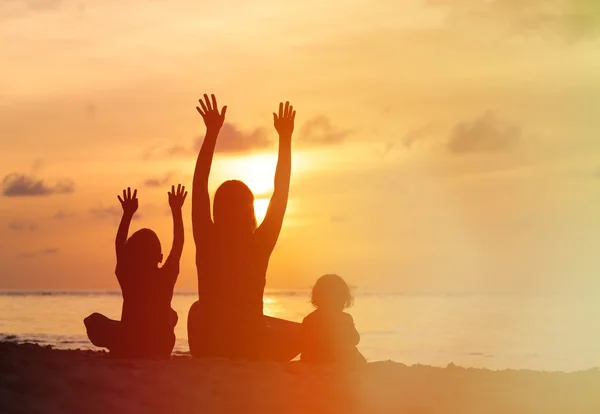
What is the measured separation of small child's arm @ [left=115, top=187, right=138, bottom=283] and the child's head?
10 cm

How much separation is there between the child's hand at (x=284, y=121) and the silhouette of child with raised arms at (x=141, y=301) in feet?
5.97

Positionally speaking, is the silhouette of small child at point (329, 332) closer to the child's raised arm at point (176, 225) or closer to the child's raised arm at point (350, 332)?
the child's raised arm at point (350, 332)

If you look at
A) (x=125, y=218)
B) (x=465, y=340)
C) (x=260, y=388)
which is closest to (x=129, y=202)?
(x=125, y=218)

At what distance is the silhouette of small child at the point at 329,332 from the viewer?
921cm

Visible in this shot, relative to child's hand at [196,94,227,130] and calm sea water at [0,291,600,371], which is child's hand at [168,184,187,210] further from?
calm sea water at [0,291,600,371]

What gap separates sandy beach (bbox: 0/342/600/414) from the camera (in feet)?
19.4

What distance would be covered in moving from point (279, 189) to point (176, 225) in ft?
5.64

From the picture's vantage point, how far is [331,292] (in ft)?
31.6

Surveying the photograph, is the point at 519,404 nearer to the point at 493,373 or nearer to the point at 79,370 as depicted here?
the point at 493,373

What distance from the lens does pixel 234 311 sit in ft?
28.9

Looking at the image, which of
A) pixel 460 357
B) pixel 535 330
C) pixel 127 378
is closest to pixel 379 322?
pixel 535 330

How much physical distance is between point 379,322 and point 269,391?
108 feet

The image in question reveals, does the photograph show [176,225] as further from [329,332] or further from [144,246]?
[329,332]

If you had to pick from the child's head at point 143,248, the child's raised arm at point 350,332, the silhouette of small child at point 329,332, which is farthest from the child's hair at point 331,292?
the child's head at point 143,248
